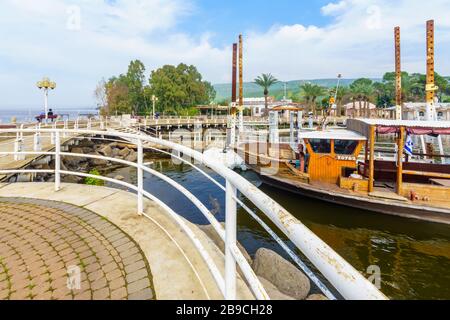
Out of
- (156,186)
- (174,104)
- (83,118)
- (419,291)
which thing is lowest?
(419,291)

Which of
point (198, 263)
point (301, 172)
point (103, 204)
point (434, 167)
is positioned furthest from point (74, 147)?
point (434, 167)

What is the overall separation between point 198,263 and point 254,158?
42.8 feet

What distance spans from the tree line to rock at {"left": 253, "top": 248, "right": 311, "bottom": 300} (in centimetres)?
5256

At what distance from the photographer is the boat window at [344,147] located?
1177 centimetres

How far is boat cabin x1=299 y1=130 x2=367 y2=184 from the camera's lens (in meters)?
11.8

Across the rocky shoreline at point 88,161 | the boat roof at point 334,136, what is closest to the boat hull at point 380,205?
the boat roof at point 334,136

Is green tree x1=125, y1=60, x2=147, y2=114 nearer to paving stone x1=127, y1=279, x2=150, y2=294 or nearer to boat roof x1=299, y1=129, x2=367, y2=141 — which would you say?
boat roof x1=299, y1=129, x2=367, y2=141

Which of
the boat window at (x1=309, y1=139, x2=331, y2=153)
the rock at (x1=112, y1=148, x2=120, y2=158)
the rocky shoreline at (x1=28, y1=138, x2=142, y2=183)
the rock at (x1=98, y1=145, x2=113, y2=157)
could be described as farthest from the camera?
the rock at (x1=112, y1=148, x2=120, y2=158)

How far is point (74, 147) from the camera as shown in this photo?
64.9 ft

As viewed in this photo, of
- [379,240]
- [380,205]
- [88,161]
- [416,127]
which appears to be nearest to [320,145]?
[380,205]

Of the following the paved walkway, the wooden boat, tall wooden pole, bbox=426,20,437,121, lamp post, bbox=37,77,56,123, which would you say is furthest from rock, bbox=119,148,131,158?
tall wooden pole, bbox=426,20,437,121

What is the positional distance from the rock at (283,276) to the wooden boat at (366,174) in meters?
6.36

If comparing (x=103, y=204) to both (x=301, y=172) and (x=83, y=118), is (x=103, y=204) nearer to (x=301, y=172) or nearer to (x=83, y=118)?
(x=301, y=172)
